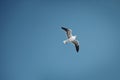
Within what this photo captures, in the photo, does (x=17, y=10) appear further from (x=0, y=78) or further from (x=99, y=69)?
(x=99, y=69)

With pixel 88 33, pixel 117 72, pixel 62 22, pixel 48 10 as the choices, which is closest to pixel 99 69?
pixel 117 72

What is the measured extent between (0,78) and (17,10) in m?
0.92

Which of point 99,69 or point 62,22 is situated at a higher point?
point 62,22

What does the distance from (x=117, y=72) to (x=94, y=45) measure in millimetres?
474

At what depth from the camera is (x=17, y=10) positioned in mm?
3768

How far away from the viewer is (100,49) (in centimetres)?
382

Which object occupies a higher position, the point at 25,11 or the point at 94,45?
the point at 25,11

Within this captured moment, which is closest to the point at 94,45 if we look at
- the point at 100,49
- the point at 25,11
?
the point at 100,49

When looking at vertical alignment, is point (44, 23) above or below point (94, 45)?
above

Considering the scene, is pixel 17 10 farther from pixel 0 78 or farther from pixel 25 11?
pixel 0 78

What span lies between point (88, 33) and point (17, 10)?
990 mm

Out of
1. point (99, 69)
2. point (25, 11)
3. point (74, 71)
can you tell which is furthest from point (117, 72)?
point (25, 11)

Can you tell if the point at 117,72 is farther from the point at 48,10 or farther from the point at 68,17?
the point at 48,10

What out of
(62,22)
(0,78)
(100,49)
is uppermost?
(62,22)
